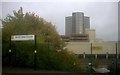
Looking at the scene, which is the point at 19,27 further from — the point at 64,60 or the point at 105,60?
the point at 105,60

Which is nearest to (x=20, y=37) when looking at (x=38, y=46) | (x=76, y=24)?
(x=38, y=46)

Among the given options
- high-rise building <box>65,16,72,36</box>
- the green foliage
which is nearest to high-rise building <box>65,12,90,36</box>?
high-rise building <box>65,16,72,36</box>

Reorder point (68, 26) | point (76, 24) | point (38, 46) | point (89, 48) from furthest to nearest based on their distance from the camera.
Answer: point (76, 24), point (68, 26), point (89, 48), point (38, 46)

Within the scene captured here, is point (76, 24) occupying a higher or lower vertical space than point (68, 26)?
higher

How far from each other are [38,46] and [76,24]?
9.10 feet

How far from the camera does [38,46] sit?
41.9ft

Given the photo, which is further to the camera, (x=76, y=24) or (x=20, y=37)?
(x=76, y=24)

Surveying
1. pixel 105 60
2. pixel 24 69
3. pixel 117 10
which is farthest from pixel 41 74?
pixel 117 10

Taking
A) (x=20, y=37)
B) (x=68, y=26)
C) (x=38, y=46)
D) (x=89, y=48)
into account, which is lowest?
(x=89, y=48)

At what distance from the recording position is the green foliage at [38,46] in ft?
41.5

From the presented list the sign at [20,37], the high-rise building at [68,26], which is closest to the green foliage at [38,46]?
the sign at [20,37]

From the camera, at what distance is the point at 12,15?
43.1 ft

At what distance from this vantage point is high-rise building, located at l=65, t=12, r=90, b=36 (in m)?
13.8

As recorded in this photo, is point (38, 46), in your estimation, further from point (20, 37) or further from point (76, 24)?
point (76, 24)
